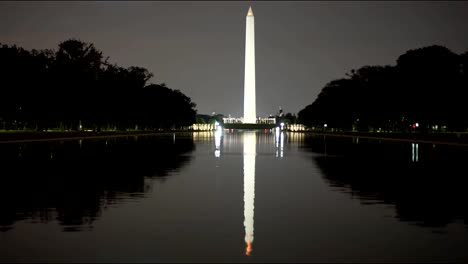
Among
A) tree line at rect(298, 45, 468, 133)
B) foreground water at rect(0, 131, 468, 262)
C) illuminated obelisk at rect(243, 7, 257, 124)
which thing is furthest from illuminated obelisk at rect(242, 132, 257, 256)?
illuminated obelisk at rect(243, 7, 257, 124)

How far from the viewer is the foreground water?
9906mm

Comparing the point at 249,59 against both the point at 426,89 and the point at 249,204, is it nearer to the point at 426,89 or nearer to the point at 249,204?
the point at 426,89

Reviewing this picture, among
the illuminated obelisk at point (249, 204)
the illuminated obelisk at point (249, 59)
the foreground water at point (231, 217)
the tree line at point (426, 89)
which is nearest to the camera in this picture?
the foreground water at point (231, 217)

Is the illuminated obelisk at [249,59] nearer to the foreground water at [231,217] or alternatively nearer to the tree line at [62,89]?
the tree line at [62,89]


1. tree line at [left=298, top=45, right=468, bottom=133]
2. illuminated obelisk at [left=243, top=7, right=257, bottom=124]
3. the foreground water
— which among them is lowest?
the foreground water

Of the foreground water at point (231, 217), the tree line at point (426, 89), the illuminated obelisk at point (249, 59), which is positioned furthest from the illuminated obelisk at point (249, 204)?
the illuminated obelisk at point (249, 59)

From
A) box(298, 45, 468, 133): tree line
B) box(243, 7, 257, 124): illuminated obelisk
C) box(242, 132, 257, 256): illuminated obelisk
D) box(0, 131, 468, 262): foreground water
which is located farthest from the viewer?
box(243, 7, 257, 124): illuminated obelisk

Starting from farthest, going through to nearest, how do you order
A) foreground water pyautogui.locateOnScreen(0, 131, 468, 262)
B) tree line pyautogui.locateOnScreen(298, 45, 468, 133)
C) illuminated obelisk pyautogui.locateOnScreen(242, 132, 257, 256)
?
tree line pyautogui.locateOnScreen(298, 45, 468, 133) < illuminated obelisk pyautogui.locateOnScreen(242, 132, 257, 256) < foreground water pyautogui.locateOnScreen(0, 131, 468, 262)

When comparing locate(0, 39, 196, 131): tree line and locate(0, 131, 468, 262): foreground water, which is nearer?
locate(0, 131, 468, 262): foreground water

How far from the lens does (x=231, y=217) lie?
1349 centimetres

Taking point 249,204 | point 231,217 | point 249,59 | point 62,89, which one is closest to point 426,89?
point 62,89

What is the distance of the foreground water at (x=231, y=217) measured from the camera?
32.5 feet

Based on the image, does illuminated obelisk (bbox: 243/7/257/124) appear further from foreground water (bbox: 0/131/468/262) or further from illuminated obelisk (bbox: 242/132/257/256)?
foreground water (bbox: 0/131/468/262)

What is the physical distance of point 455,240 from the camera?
10.9 metres
